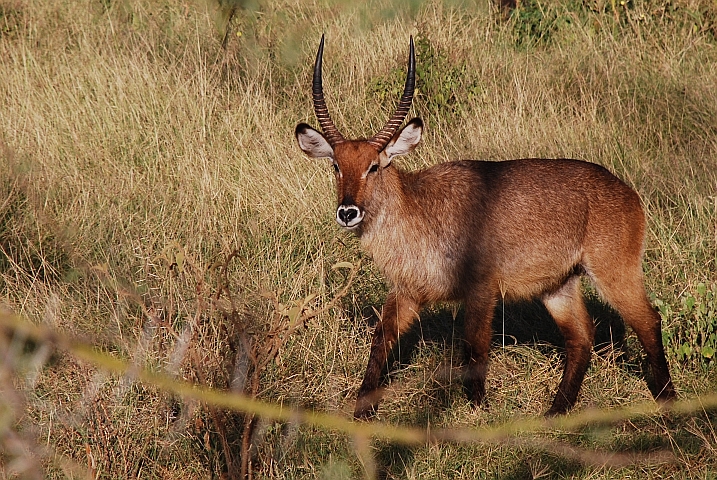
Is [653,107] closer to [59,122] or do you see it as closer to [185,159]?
[185,159]

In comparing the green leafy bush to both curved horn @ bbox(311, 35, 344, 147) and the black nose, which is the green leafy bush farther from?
curved horn @ bbox(311, 35, 344, 147)

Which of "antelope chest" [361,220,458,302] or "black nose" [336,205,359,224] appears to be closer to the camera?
"black nose" [336,205,359,224]

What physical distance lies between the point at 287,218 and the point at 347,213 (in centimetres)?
153

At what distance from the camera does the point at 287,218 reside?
5578mm

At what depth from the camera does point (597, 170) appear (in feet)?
15.6

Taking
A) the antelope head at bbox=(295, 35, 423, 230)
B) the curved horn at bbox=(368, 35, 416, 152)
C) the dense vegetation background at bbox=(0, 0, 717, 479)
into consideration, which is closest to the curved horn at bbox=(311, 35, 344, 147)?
the antelope head at bbox=(295, 35, 423, 230)

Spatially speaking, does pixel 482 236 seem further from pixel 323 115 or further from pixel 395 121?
pixel 323 115

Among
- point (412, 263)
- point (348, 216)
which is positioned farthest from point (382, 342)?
point (348, 216)

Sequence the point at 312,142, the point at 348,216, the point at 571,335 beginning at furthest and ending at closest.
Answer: the point at 571,335
the point at 312,142
the point at 348,216

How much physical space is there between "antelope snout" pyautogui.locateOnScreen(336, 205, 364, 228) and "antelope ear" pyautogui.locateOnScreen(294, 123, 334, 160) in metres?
0.49

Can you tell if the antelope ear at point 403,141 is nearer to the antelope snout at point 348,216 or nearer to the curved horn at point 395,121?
the curved horn at point 395,121

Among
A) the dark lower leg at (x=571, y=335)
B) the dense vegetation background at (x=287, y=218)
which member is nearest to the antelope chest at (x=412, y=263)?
the dense vegetation background at (x=287, y=218)

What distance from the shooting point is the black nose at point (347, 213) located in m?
4.08

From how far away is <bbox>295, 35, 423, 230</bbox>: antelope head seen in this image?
4277 mm
